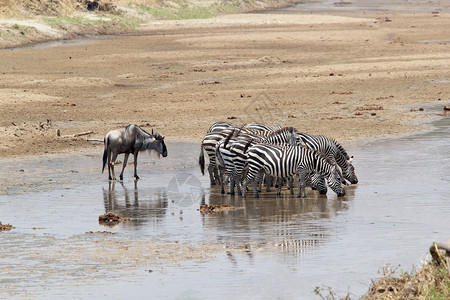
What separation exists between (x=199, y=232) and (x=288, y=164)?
121 inches

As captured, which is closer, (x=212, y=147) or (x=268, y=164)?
(x=268, y=164)

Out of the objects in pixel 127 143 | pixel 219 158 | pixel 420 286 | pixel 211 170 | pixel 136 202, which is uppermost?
pixel 127 143

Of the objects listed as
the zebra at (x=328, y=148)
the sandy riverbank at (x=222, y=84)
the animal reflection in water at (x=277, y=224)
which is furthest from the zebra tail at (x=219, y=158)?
the sandy riverbank at (x=222, y=84)

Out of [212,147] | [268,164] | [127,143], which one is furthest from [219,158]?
[127,143]

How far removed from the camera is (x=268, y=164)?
51.9ft

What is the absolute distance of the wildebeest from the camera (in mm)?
18406

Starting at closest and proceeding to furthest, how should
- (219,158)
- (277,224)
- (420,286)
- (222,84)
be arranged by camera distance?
(420,286) < (277,224) < (219,158) < (222,84)

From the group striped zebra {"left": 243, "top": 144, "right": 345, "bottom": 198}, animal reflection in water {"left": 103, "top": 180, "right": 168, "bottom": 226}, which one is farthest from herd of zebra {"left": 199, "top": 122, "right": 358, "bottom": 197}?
animal reflection in water {"left": 103, "top": 180, "right": 168, "bottom": 226}

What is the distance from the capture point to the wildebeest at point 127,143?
1841cm

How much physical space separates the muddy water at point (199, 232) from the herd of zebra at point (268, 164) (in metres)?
0.32

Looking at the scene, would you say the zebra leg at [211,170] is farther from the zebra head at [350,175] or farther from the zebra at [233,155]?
the zebra head at [350,175]

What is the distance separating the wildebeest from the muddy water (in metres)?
0.43

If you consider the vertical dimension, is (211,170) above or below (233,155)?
below

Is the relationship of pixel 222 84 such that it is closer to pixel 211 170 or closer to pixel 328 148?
pixel 328 148
